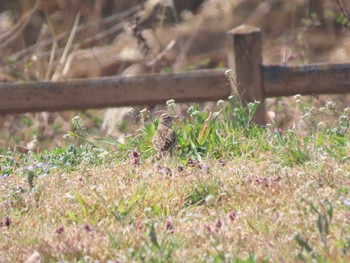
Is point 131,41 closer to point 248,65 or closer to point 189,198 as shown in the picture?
point 248,65

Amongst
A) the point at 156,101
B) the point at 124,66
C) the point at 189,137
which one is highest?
the point at 189,137

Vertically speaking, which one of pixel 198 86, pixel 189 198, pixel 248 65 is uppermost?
pixel 189 198

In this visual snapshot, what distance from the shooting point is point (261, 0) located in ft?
42.8

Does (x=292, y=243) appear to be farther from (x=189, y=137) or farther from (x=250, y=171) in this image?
(x=189, y=137)

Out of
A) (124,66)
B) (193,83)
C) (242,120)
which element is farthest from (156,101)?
(124,66)

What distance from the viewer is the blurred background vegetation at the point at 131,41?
1026 centimetres

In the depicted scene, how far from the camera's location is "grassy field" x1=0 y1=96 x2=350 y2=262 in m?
3.73

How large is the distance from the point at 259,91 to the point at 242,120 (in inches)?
50.5

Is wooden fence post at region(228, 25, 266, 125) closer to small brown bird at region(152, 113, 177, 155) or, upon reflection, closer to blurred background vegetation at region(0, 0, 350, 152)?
small brown bird at region(152, 113, 177, 155)

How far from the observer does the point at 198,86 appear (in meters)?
6.83

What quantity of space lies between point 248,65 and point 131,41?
5.84 m

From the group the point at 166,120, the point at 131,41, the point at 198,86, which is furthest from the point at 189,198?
the point at 131,41

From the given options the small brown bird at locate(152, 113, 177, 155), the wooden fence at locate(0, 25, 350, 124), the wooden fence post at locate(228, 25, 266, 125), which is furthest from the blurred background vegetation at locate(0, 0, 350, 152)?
the small brown bird at locate(152, 113, 177, 155)

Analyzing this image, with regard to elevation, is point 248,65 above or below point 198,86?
above
